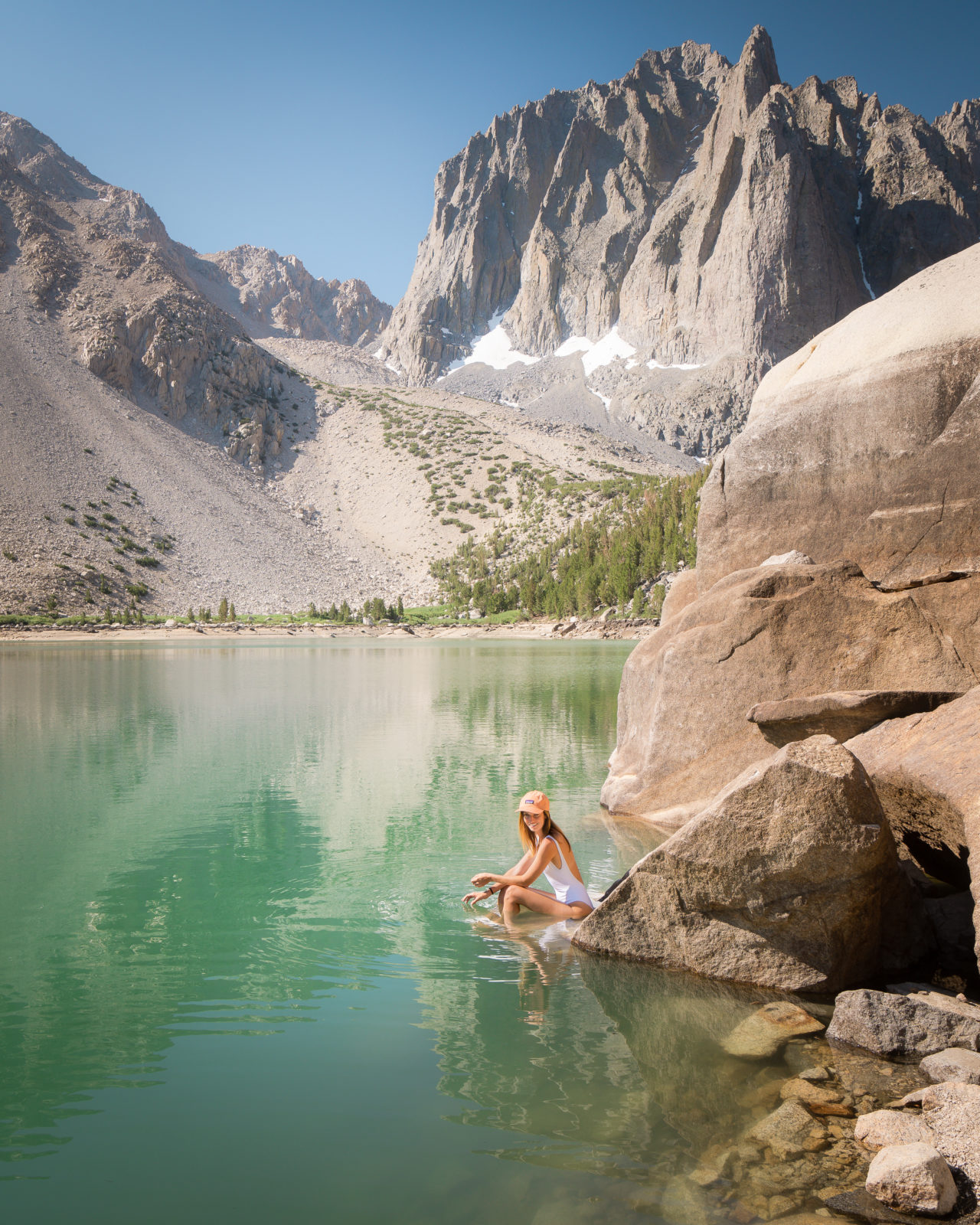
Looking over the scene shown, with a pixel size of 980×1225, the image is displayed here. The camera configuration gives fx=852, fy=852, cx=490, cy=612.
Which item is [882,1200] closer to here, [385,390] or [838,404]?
[838,404]

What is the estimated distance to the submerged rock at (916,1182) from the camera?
3.88 metres

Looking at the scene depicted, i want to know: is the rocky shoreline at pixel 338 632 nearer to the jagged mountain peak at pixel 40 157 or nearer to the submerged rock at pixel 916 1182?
the submerged rock at pixel 916 1182

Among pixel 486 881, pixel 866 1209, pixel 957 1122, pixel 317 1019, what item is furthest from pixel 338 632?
pixel 866 1209

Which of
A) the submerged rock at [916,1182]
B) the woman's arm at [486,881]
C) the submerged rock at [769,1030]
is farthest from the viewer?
the woman's arm at [486,881]

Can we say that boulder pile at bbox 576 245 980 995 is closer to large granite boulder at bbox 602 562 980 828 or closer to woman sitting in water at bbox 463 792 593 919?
large granite boulder at bbox 602 562 980 828

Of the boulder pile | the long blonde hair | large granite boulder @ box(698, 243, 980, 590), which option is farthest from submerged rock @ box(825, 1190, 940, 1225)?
large granite boulder @ box(698, 243, 980, 590)

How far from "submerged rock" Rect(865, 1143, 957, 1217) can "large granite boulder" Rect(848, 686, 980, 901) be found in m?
2.52

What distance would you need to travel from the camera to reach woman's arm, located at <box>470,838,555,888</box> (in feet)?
27.6

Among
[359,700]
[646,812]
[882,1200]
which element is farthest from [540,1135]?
[359,700]

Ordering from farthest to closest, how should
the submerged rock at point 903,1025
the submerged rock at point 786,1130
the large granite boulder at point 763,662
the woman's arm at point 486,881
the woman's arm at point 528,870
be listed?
the large granite boulder at point 763,662
the woman's arm at point 486,881
the woman's arm at point 528,870
the submerged rock at point 903,1025
the submerged rock at point 786,1130

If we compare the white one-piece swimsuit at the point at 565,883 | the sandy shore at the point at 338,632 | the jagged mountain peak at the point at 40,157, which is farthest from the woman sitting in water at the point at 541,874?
the jagged mountain peak at the point at 40,157

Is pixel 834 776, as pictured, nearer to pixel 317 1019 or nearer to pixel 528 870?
pixel 528 870

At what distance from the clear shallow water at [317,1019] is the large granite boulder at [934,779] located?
2.22 metres

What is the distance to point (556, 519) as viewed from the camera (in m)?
108
